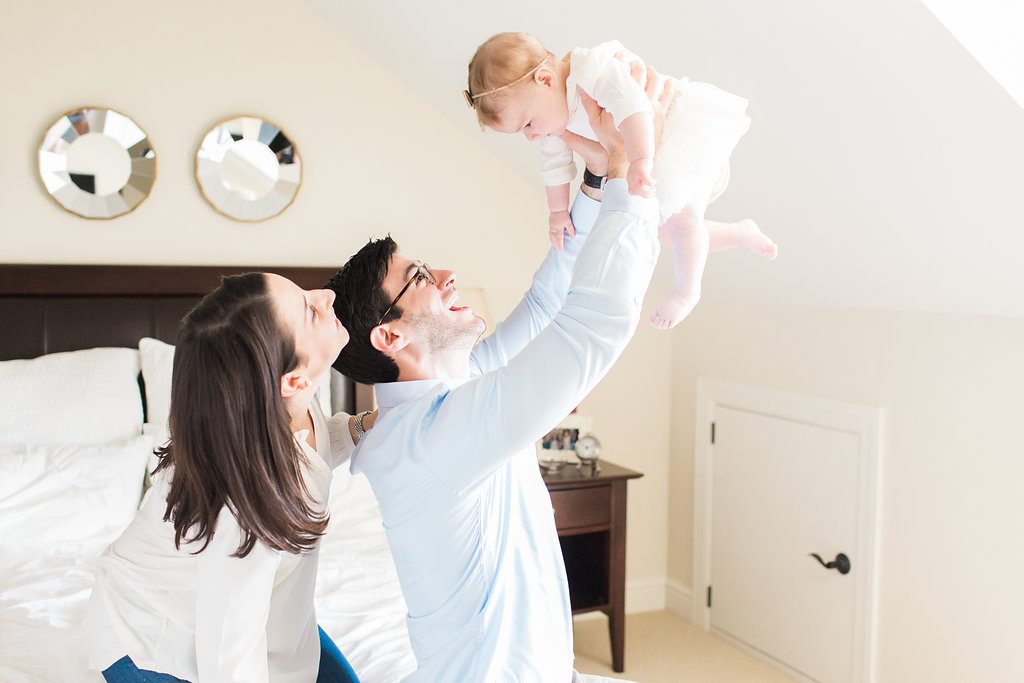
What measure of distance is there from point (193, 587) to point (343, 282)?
20.6 inches

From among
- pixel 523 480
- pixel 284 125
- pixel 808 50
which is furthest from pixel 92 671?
A: pixel 284 125

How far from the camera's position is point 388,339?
1.44 metres

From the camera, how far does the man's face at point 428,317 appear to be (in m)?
1.46

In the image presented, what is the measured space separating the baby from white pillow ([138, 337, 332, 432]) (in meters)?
1.58

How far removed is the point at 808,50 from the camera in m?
1.89

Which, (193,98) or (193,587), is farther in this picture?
(193,98)

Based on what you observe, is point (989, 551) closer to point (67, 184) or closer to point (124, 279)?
point (124, 279)

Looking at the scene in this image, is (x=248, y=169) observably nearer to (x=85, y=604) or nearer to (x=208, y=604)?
(x=85, y=604)

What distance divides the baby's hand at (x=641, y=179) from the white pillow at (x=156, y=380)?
6.27 feet

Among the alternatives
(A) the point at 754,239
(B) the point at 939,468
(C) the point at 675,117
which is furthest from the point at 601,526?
(C) the point at 675,117

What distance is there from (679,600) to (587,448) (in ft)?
3.13

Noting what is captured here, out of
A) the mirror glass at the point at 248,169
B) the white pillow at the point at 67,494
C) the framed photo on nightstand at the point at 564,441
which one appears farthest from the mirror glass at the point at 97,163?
the framed photo on nightstand at the point at 564,441

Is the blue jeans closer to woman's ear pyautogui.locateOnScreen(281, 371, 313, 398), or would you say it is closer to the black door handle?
woman's ear pyautogui.locateOnScreen(281, 371, 313, 398)

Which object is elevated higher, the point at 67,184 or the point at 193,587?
the point at 67,184
